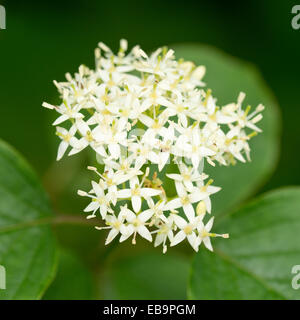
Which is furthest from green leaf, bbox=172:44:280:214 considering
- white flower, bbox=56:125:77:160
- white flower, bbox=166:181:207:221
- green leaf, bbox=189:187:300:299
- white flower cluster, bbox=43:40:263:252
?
white flower, bbox=56:125:77:160

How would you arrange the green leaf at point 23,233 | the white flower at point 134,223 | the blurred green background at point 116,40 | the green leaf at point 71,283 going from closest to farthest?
the white flower at point 134,223, the green leaf at point 23,233, the green leaf at point 71,283, the blurred green background at point 116,40

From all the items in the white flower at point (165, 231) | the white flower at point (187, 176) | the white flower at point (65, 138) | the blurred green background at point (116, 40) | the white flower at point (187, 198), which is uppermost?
the blurred green background at point (116, 40)

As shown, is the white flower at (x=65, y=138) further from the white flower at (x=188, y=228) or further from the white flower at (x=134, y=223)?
the white flower at (x=188, y=228)

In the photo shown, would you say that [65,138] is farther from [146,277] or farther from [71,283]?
[146,277]

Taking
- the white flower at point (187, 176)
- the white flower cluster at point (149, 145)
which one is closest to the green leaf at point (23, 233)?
the white flower cluster at point (149, 145)

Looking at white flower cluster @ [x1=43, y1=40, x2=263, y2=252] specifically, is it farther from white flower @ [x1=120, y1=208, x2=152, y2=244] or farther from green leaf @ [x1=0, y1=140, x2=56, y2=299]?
green leaf @ [x1=0, y1=140, x2=56, y2=299]

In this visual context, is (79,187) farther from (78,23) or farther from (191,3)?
(191,3)
